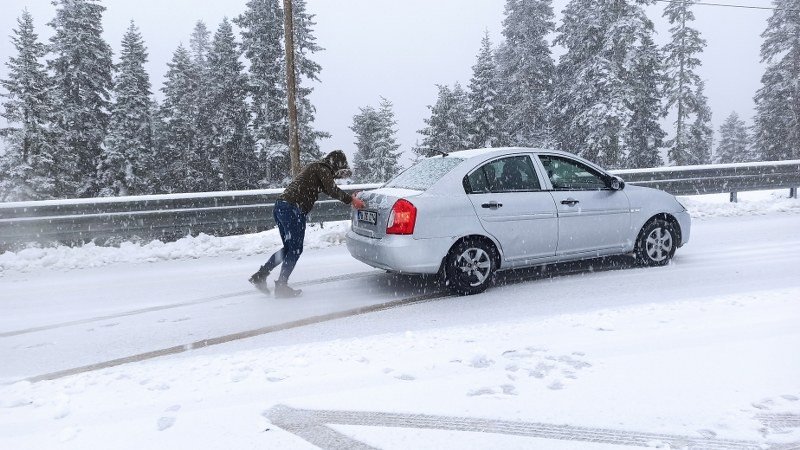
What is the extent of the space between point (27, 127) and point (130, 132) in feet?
16.9

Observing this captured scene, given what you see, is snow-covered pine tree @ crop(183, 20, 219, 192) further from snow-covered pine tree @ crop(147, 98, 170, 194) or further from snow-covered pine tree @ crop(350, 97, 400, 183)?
snow-covered pine tree @ crop(350, 97, 400, 183)

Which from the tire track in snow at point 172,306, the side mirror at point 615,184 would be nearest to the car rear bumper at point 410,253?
the tire track in snow at point 172,306

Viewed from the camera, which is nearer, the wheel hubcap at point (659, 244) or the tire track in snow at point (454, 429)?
the tire track in snow at point (454, 429)

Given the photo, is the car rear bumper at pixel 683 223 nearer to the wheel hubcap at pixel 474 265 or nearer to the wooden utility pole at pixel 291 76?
the wheel hubcap at pixel 474 265

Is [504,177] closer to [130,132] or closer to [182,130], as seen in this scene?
[130,132]

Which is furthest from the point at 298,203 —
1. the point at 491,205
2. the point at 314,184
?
the point at 491,205

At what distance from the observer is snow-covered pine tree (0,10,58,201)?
1169 inches

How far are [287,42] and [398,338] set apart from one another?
1245 cm

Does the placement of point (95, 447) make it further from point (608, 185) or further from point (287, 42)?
point (287, 42)

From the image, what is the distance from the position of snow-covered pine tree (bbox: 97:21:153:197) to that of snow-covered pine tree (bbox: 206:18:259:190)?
4355 millimetres

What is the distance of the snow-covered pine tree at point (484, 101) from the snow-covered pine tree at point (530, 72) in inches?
47.9

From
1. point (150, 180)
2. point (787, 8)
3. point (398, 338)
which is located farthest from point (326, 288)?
point (787, 8)

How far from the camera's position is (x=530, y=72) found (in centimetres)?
3606

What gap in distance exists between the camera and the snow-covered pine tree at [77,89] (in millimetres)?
31312
